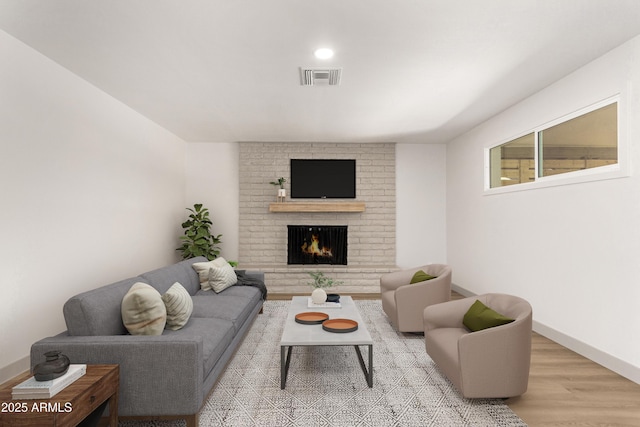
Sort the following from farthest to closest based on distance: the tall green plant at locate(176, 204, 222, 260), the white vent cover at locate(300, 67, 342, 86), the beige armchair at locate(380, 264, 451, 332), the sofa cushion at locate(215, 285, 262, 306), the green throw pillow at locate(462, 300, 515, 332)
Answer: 1. the tall green plant at locate(176, 204, 222, 260)
2. the sofa cushion at locate(215, 285, 262, 306)
3. the beige armchair at locate(380, 264, 451, 332)
4. the white vent cover at locate(300, 67, 342, 86)
5. the green throw pillow at locate(462, 300, 515, 332)

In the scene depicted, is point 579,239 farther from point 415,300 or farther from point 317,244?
point 317,244

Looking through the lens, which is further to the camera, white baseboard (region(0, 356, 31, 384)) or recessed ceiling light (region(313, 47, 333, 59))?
recessed ceiling light (region(313, 47, 333, 59))

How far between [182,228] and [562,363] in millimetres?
5936

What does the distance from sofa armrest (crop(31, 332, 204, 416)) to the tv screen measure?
5032mm

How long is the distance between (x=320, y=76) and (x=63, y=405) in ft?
10.6

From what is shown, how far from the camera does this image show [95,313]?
242 cm

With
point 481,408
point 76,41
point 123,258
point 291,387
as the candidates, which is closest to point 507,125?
point 481,408

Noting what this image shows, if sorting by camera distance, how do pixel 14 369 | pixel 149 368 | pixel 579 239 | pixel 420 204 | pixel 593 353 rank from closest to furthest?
pixel 149 368 < pixel 14 369 < pixel 593 353 < pixel 579 239 < pixel 420 204

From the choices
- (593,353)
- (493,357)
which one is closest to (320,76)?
(493,357)

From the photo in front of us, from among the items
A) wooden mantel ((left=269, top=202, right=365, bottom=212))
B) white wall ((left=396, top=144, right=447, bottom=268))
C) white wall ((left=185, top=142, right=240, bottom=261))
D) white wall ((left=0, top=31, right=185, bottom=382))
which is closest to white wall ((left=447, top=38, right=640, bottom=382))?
white wall ((left=396, top=144, right=447, bottom=268))

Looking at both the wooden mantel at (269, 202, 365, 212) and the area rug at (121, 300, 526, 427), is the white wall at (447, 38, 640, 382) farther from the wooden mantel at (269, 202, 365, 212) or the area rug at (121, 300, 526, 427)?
the wooden mantel at (269, 202, 365, 212)

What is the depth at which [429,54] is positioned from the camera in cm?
322

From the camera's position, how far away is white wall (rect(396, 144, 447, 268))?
23.7 ft

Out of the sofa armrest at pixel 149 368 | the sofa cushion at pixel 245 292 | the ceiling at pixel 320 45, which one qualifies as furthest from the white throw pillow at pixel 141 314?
the ceiling at pixel 320 45
